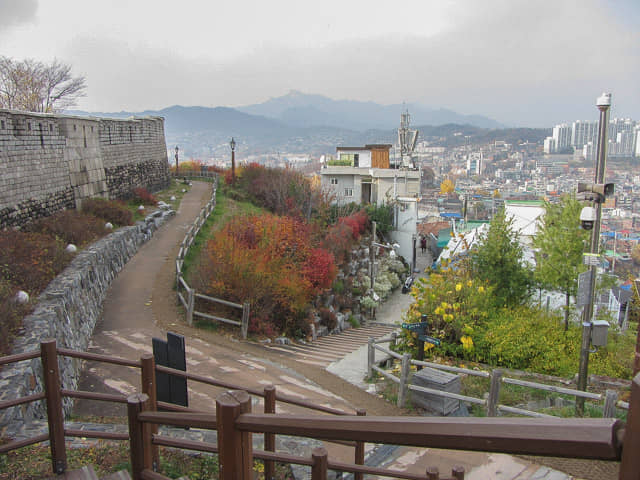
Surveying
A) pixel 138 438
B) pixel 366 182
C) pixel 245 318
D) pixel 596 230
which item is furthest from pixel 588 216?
pixel 366 182

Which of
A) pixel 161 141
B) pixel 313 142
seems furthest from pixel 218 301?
pixel 313 142

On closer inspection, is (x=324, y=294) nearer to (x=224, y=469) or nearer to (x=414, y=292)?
(x=414, y=292)

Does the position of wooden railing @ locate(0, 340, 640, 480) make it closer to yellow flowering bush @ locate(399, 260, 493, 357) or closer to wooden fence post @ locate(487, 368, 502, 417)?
wooden fence post @ locate(487, 368, 502, 417)

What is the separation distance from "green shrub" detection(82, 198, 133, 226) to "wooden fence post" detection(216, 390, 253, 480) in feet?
62.4

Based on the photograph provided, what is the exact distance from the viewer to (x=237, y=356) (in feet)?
37.6

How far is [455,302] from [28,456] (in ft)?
32.0

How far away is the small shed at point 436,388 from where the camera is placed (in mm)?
8617

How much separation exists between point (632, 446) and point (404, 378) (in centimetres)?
828

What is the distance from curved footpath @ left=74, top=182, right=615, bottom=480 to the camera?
6.55 meters

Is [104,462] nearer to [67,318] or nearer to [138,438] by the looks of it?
[138,438]

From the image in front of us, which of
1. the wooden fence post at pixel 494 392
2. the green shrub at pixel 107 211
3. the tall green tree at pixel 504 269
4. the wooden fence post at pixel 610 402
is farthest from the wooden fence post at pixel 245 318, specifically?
the green shrub at pixel 107 211

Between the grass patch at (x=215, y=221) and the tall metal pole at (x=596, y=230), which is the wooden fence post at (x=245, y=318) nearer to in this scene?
the grass patch at (x=215, y=221)

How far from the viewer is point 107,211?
65.0 ft

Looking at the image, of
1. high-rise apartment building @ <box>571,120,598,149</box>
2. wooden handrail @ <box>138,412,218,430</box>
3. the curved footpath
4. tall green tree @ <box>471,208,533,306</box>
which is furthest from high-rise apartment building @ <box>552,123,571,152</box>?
wooden handrail @ <box>138,412,218,430</box>
